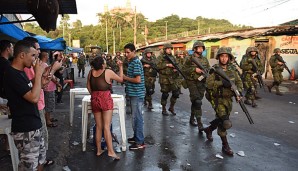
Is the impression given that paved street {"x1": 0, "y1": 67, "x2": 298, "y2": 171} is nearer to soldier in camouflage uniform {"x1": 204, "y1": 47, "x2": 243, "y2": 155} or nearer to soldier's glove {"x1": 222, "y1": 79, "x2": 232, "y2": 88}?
soldier in camouflage uniform {"x1": 204, "y1": 47, "x2": 243, "y2": 155}

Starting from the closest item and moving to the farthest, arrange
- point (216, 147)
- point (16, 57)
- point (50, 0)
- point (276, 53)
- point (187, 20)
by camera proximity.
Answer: point (16, 57), point (50, 0), point (216, 147), point (276, 53), point (187, 20)

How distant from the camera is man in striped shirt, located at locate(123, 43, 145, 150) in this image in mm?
4531

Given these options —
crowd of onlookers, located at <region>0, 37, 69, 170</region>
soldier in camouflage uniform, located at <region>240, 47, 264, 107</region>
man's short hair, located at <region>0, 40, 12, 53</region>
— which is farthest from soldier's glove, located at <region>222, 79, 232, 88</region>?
soldier in camouflage uniform, located at <region>240, 47, 264, 107</region>

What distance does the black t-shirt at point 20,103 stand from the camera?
2531mm

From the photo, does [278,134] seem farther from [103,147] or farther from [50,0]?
[50,0]

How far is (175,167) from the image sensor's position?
409 centimetres

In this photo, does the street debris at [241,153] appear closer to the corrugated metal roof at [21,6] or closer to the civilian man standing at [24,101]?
the civilian man standing at [24,101]

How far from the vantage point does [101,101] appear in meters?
4.12

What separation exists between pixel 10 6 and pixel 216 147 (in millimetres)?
5435

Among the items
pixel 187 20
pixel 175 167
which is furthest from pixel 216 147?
pixel 187 20

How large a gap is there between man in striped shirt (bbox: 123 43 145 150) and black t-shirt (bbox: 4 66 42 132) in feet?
6.47

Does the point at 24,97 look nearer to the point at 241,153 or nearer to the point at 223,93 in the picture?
the point at 223,93

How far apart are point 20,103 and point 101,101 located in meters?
1.58

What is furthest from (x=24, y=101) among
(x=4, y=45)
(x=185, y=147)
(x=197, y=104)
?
(x=197, y=104)
